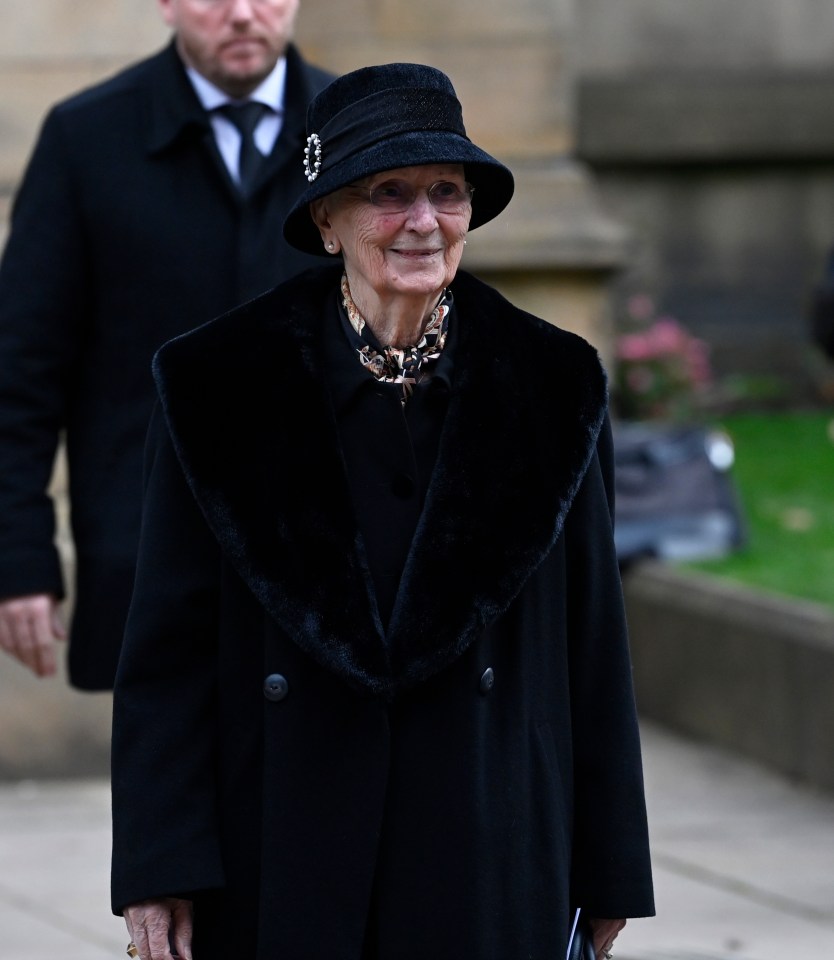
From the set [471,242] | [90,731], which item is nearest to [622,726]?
[90,731]

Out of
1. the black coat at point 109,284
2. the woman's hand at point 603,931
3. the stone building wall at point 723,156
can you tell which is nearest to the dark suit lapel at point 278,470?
the woman's hand at point 603,931

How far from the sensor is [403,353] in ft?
10.6

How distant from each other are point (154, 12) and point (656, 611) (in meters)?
2.77

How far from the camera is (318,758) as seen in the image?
10.2 feet

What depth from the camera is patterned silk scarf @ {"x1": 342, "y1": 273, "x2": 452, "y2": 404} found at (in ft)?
10.6

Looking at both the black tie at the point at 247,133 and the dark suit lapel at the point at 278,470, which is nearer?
the dark suit lapel at the point at 278,470

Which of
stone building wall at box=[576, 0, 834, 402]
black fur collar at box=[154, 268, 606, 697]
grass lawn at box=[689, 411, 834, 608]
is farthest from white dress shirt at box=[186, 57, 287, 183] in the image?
stone building wall at box=[576, 0, 834, 402]

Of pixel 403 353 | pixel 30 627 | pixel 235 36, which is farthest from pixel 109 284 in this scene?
pixel 403 353

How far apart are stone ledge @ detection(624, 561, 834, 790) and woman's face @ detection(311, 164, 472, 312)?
13.5ft

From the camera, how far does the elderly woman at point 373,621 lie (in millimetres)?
3096

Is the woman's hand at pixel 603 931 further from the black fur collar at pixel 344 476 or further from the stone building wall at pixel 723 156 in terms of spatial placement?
the stone building wall at pixel 723 156

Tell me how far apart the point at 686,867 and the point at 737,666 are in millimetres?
1411

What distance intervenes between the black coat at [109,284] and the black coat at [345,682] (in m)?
1.21

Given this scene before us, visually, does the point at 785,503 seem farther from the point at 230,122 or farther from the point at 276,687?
the point at 276,687
